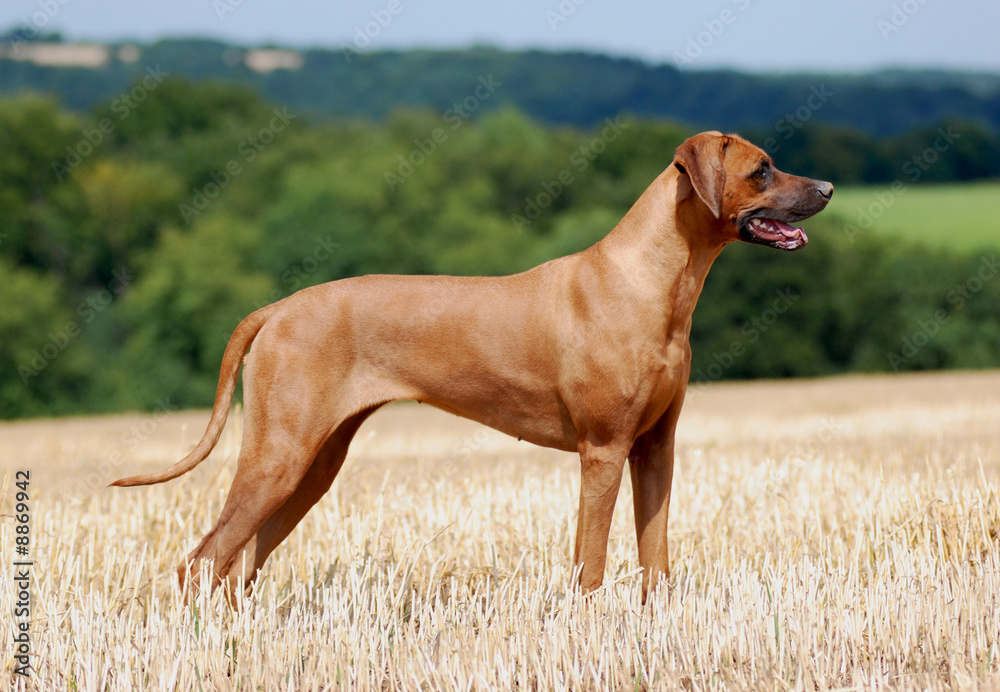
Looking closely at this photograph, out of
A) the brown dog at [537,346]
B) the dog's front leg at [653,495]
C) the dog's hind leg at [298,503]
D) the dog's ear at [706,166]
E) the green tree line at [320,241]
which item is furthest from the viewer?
Result: the green tree line at [320,241]

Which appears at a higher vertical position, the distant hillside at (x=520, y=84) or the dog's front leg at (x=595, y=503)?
the distant hillside at (x=520, y=84)

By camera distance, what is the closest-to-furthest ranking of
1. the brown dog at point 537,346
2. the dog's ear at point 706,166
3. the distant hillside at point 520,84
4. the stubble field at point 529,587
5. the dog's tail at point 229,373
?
the stubble field at point 529,587, the dog's ear at point 706,166, the brown dog at point 537,346, the dog's tail at point 229,373, the distant hillside at point 520,84

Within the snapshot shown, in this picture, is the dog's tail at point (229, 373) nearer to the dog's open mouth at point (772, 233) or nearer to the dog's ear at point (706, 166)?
the dog's ear at point (706, 166)

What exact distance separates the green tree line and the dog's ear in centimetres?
3579

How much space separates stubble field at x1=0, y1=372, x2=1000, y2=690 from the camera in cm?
432

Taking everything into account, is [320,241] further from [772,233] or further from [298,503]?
Answer: [772,233]

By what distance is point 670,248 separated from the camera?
5121 millimetres

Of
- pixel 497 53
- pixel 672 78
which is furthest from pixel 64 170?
pixel 497 53

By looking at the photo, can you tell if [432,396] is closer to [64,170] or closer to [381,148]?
[64,170]

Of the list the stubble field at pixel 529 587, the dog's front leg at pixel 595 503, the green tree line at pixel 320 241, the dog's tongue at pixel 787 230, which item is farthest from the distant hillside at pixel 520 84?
the dog's front leg at pixel 595 503

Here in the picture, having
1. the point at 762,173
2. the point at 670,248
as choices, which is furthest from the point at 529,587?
the point at 762,173

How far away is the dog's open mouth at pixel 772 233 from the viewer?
16.5 feet

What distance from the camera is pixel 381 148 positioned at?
5612 cm

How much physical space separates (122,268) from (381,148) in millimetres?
16301
